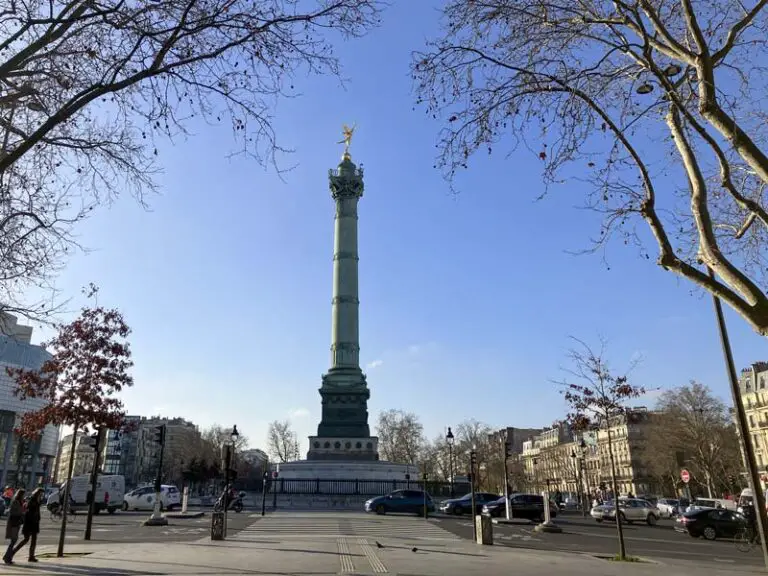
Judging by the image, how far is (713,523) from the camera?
1033 inches

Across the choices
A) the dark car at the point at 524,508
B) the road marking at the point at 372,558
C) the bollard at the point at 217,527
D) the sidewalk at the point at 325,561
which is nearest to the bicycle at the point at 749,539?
the sidewalk at the point at 325,561

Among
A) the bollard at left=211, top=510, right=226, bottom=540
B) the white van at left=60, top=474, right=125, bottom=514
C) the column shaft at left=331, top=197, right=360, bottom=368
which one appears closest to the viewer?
the bollard at left=211, top=510, right=226, bottom=540

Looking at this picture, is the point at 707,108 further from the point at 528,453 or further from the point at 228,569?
the point at 528,453

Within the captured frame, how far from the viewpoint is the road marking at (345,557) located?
12.1m

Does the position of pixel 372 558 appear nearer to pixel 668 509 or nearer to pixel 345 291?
pixel 668 509

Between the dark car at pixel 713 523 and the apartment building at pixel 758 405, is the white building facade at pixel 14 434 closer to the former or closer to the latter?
the dark car at pixel 713 523

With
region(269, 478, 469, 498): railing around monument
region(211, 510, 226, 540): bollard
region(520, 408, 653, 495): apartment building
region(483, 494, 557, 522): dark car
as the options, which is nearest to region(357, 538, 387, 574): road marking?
region(211, 510, 226, 540): bollard

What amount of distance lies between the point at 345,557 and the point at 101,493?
86.5ft

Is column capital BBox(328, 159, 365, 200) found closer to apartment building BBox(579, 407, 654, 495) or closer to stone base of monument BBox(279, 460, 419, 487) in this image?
stone base of monument BBox(279, 460, 419, 487)

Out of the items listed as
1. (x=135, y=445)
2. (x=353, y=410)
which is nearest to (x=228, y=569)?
(x=353, y=410)

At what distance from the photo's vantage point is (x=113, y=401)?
23.5 meters

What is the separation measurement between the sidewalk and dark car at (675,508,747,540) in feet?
44.6

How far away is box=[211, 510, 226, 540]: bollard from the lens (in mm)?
18656

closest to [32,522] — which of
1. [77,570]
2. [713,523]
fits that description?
[77,570]
